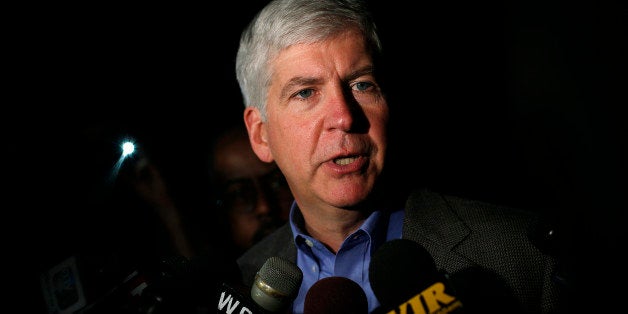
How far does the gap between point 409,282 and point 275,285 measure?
0.44 m

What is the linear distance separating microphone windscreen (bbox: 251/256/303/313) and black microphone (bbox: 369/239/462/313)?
0.28m

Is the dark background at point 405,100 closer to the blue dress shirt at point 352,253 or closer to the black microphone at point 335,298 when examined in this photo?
the blue dress shirt at point 352,253

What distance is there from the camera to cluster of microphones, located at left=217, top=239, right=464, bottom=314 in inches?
34.9

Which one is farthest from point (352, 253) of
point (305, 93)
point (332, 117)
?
point (305, 93)

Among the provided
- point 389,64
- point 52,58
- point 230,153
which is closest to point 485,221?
point 389,64

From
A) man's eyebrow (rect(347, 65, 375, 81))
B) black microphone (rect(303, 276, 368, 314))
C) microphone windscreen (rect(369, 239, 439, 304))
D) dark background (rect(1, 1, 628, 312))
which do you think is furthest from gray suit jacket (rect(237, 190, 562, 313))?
dark background (rect(1, 1, 628, 312))

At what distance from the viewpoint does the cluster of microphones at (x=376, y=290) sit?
2.91 ft

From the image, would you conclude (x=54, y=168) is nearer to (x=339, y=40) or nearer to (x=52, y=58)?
(x=52, y=58)

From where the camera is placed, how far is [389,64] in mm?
1956

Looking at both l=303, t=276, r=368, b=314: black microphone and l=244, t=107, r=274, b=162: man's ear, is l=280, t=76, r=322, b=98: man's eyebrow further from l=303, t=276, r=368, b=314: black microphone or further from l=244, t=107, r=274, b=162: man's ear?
l=303, t=276, r=368, b=314: black microphone

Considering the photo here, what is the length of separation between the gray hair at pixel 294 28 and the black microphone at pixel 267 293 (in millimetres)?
1057

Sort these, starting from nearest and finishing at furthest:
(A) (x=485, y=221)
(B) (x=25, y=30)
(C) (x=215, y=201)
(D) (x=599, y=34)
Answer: (A) (x=485, y=221) → (B) (x=25, y=30) → (D) (x=599, y=34) → (C) (x=215, y=201)

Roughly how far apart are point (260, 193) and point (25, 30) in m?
2.44

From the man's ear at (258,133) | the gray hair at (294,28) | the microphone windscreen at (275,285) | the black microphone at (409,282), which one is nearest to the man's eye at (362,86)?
the gray hair at (294,28)
